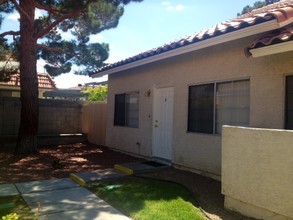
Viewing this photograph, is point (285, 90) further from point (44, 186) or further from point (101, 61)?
point (101, 61)

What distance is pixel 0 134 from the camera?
1465 centimetres

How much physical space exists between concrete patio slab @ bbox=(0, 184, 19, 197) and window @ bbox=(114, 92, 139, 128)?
17.0ft

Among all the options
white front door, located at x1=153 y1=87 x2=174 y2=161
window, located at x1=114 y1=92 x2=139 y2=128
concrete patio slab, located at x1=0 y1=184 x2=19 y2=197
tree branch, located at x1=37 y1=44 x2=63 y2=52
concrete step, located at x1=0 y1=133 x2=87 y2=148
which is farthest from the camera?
concrete step, located at x1=0 y1=133 x2=87 y2=148

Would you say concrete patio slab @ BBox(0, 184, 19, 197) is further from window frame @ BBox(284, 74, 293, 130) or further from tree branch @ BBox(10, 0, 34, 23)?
tree branch @ BBox(10, 0, 34, 23)

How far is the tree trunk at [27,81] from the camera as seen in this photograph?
12.0m

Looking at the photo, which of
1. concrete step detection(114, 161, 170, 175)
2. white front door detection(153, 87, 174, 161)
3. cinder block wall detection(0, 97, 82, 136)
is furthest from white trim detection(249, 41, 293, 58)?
cinder block wall detection(0, 97, 82, 136)

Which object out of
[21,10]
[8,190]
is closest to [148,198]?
[8,190]

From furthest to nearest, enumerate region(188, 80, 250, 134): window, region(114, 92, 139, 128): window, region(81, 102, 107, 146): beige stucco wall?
region(81, 102, 107, 146): beige stucco wall < region(114, 92, 139, 128): window < region(188, 80, 250, 134): window

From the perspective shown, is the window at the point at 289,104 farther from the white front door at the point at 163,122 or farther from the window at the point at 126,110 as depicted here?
the window at the point at 126,110

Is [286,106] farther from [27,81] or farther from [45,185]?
[27,81]

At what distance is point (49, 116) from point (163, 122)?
8119 millimetres

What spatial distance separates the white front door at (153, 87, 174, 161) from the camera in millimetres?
9836

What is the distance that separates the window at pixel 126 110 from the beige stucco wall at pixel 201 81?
26cm

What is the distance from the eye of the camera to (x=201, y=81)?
852 cm
